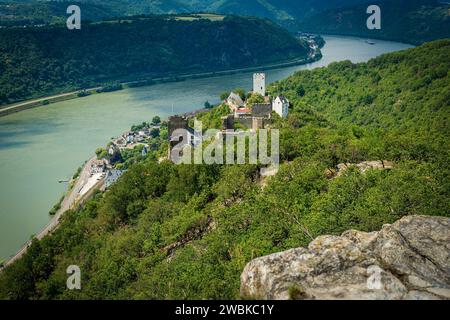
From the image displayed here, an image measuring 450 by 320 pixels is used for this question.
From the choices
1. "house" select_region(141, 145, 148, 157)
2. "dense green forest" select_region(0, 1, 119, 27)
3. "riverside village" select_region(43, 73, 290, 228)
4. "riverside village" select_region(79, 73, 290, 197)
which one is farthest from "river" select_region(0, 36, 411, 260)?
"dense green forest" select_region(0, 1, 119, 27)

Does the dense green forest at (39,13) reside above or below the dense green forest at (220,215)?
above

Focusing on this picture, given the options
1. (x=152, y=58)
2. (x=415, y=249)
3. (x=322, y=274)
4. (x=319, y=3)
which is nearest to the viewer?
(x=322, y=274)

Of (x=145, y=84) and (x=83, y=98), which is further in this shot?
(x=145, y=84)

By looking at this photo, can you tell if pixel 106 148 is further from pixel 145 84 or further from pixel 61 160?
pixel 145 84

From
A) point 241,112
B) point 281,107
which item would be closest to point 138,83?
point 241,112

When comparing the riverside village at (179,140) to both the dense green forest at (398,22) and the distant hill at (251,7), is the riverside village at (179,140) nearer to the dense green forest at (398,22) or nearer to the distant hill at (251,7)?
the dense green forest at (398,22)

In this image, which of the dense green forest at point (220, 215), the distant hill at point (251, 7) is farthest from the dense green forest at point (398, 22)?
the dense green forest at point (220, 215)

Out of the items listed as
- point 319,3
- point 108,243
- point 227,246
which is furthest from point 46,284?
point 319,3
